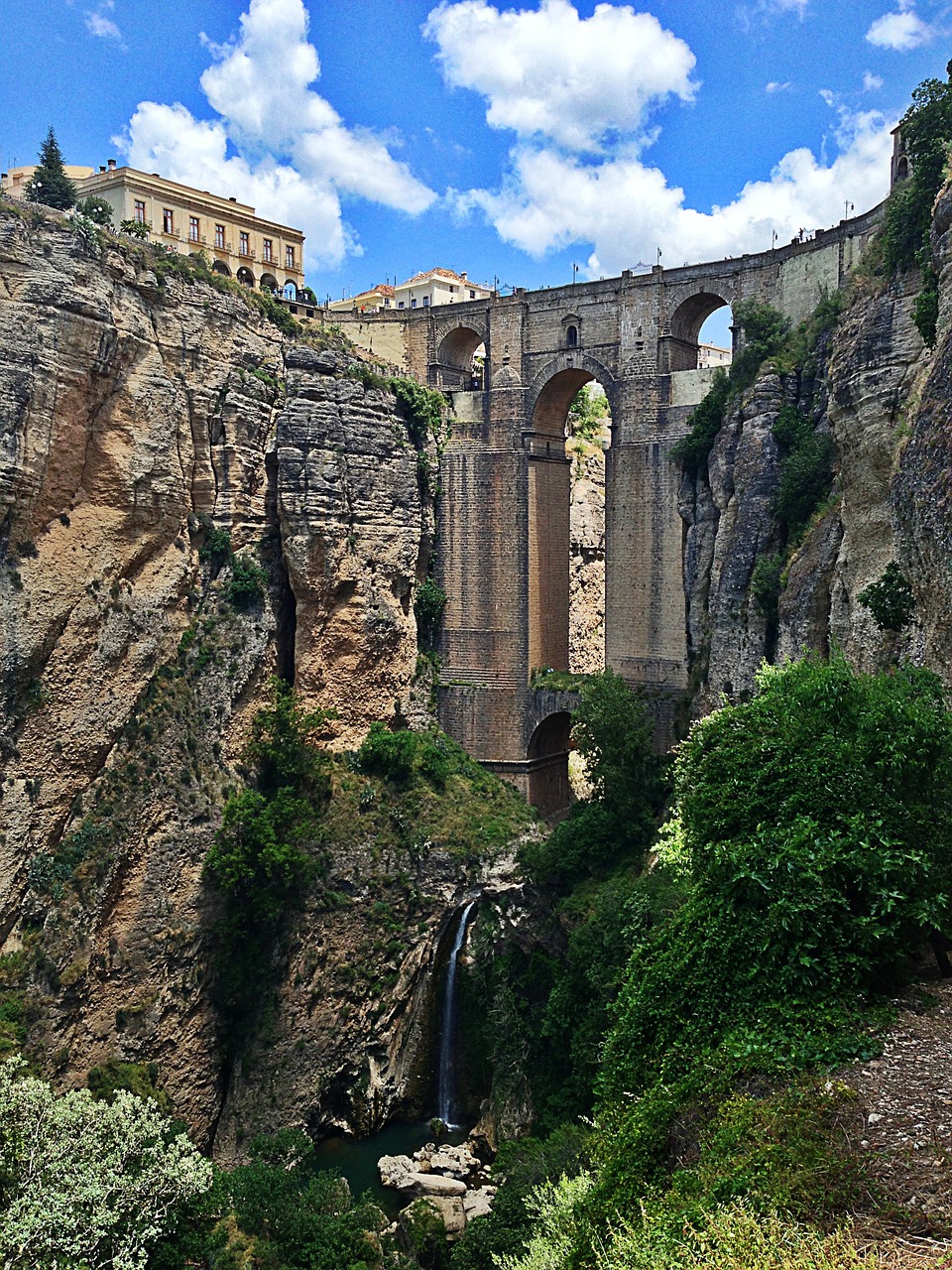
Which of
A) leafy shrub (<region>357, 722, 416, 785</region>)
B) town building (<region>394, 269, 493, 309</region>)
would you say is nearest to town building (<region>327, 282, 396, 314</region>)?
town building (<region>394, 269, 493, 309</region>)

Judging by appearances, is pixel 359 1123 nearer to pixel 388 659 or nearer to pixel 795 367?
pixel 388 659

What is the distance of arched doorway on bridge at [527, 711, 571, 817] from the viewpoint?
31.0 m

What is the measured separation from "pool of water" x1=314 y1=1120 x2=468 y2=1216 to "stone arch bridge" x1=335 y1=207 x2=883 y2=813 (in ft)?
32.8

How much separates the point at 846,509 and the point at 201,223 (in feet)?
92.0

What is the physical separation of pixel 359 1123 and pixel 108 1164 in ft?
27.9

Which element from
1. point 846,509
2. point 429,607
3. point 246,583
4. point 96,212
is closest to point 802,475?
point 846,509

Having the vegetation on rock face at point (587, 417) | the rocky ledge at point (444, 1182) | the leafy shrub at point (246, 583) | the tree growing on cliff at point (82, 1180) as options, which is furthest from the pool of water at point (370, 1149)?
the vegetation on rock face at point (587, 417)

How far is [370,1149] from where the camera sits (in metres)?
23.2

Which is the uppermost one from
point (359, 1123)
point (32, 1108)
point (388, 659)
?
point (388, 659)

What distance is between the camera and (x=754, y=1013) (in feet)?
33.8

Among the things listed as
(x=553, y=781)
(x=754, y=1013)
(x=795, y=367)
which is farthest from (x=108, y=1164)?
(x=795, y=367)

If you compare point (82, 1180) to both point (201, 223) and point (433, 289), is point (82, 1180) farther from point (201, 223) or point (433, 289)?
point (433, 289)

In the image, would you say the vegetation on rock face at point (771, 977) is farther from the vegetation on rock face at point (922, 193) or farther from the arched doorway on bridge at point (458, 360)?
the arched doorway on bridge at point (458, 360)

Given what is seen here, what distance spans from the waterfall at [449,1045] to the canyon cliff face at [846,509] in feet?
27.4
